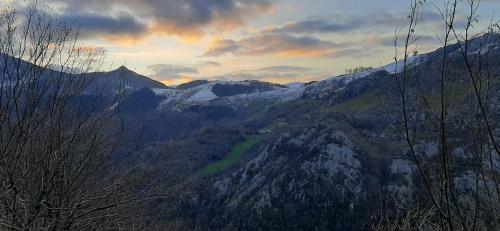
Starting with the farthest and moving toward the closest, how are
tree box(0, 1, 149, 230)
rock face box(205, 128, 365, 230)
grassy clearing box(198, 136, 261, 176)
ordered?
grassy clearing box(198, 136, 261, 176), rock face box(205, 128, 365, 230), tree box(0, 1, 149, 230)

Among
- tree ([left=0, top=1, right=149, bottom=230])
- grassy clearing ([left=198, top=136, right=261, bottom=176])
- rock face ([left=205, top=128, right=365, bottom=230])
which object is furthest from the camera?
grassy clearing ([left=198, top=136, right=261, bottom=176])

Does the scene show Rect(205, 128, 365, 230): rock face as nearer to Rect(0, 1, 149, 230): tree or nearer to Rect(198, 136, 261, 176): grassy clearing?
Rect(198, 136, 261, 176): grassy clearing

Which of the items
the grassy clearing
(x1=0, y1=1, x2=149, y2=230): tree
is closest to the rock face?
the grassy clearing

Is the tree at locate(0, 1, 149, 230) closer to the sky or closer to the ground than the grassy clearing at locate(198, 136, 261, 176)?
closer to the sky

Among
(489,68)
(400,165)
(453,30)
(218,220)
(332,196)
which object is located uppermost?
(453,30)

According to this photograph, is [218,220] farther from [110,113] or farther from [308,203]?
[110,113]

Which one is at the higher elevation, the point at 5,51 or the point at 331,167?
the point at 5,51

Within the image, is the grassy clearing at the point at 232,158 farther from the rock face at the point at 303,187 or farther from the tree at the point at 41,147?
the tree at the point at 41,147

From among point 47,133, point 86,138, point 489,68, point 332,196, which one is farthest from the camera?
point 332,196

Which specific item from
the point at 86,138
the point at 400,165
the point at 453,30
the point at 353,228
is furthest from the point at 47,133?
Answer: the point at 400,165
